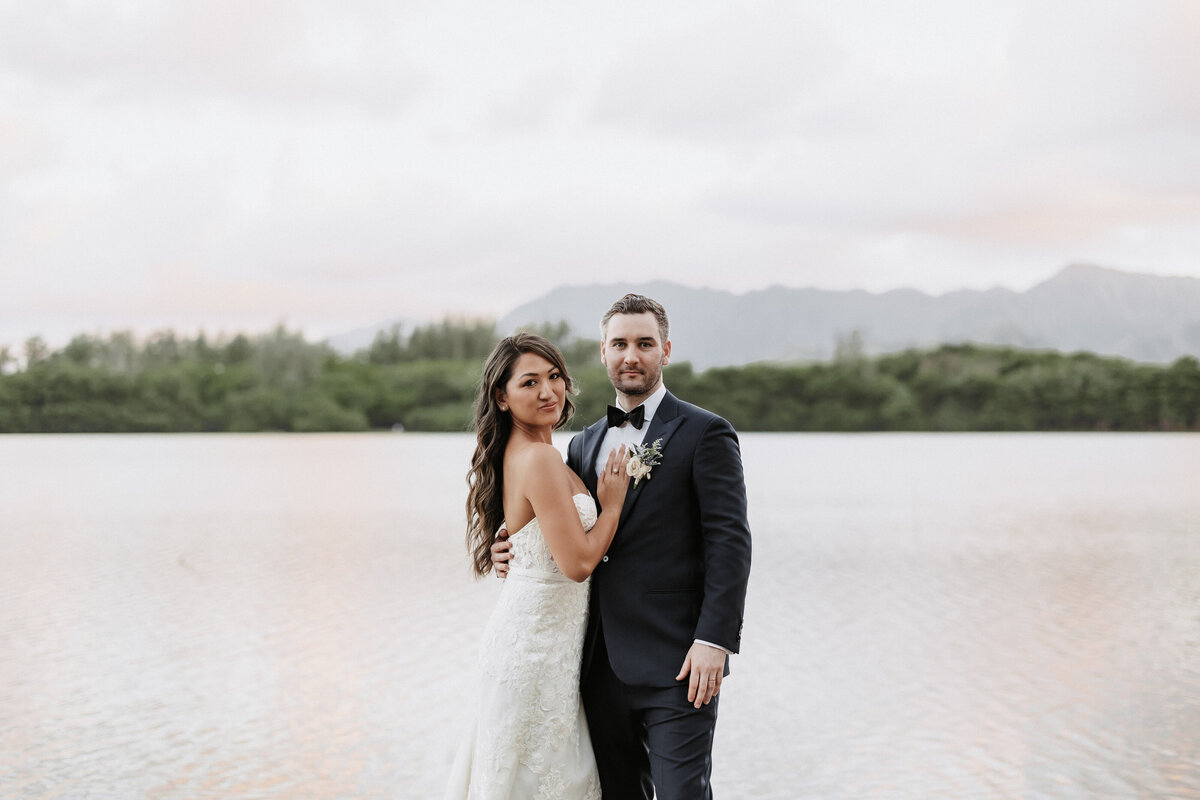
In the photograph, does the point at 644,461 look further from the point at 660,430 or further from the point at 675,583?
the point at 675,583

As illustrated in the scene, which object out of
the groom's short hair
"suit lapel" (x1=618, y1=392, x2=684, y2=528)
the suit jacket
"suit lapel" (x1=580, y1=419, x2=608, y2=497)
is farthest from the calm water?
the groom's short hair

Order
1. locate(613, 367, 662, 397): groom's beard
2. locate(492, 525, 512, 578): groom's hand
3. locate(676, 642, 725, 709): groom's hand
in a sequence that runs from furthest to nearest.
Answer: locate(492, 525, 512, 578): groom's hand → locate(613, 367, 662, 397): groom's beard → locate(676, 642, 725, 709): groom's hand

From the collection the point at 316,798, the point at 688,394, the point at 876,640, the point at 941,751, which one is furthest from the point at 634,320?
the point at 688,394

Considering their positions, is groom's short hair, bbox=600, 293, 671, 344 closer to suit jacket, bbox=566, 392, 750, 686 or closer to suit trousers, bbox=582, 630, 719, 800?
suit jacket, bbox=566, 392, 750, 686

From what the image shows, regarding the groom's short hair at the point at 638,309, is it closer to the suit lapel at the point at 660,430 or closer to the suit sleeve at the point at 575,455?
the suit lapel at the point at 660,430

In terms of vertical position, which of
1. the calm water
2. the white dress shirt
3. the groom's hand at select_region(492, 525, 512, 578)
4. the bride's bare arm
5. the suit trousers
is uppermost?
the white dress shirt

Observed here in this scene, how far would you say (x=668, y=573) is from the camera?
3.49 m

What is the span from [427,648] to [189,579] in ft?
15.9

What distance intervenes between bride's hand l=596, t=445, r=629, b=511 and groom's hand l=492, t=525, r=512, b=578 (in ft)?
1.21

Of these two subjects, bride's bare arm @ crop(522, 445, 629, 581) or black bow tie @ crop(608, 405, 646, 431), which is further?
black bow tie @ crop(608, 405, 646, 431)

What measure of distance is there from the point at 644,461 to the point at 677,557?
0.31 m


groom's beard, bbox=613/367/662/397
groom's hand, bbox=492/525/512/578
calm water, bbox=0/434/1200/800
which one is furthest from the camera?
calm water, bbox=0/434/1200/800

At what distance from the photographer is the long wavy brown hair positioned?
365 cm

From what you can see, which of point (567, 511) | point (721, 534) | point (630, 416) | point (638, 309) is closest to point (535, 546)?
point (567, 511)
